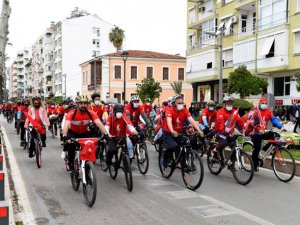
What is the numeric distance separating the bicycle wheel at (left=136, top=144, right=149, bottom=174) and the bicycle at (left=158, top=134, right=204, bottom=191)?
0.77 meters

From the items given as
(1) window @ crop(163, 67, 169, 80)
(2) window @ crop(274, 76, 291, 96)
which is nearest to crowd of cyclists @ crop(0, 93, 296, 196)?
(2) window @ crop(274, 76, 291, 96)

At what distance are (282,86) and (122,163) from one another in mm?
23903

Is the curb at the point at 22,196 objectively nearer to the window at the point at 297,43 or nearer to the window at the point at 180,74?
the window at the point at 297,43

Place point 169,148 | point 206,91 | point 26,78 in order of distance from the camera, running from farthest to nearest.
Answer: point 26,78 → point 206,91 → point 169,148

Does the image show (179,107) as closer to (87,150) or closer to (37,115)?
(87,150)

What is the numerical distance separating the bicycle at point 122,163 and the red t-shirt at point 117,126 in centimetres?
27

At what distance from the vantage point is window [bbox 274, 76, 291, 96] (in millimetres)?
28767

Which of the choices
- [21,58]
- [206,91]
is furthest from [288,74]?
[21,58]

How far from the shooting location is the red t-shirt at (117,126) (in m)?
8.59

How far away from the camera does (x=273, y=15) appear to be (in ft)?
95.5

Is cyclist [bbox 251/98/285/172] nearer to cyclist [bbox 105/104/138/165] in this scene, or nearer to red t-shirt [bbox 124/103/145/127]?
cyclist [bbox 105/104/138/165]

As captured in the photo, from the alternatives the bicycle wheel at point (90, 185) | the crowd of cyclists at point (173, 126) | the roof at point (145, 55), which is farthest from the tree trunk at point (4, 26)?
the roof at point (145, 55)

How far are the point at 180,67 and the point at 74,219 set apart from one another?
172 feet

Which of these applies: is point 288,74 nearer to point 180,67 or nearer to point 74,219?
point 74,219
